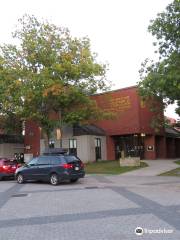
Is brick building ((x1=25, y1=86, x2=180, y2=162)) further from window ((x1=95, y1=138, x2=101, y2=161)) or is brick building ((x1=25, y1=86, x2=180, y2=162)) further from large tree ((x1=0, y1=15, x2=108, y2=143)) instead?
large tree ((x1=0, y1=15, x2=108, y2=143))

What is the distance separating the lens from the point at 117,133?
144 feet

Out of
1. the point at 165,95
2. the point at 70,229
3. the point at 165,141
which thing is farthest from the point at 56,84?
the point at 70,229

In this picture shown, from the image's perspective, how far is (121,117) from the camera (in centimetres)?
4350

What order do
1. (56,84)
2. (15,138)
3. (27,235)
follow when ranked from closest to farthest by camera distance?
1. (27,235)
2. (56,84)
3. (15,138)

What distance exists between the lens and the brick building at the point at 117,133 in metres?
42.4

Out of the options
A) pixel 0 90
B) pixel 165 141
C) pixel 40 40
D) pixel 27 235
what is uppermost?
pixel 40 40

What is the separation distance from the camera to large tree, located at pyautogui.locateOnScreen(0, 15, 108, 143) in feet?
111

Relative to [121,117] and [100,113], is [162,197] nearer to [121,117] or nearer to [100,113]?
[100,113]

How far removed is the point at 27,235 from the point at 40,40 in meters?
27.9

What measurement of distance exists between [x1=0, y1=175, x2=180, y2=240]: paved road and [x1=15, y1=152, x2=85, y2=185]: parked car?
5494 millimetres

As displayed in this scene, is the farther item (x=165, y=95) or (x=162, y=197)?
(x=165, y=95)

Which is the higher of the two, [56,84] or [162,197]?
[56,84]

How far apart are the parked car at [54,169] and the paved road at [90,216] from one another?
216 inches

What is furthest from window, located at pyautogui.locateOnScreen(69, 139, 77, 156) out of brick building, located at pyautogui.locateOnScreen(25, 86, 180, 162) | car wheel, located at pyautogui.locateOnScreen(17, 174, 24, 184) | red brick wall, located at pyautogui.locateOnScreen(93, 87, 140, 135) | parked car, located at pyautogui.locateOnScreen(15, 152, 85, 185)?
parked car, located at pyautogui.locateOnScreen(15, 152, 85, 185)
